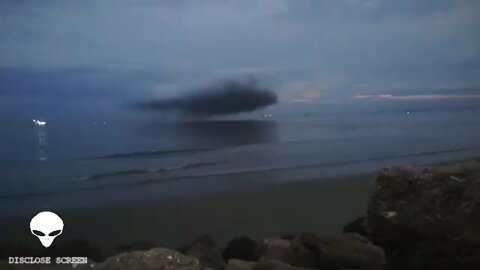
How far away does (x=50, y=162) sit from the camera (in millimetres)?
1909

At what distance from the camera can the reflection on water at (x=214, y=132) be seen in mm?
1950

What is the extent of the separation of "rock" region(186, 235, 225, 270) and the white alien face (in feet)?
1.59

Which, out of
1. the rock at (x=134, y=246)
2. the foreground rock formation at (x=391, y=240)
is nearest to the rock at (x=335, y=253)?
the foreground rock formation at (x=391, y=240)

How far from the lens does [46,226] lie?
191 cm

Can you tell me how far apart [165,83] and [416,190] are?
101 cm

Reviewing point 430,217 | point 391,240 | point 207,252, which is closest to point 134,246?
point 207,252

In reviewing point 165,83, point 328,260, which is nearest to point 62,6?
point 165,83

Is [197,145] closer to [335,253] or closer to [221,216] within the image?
[221,216]

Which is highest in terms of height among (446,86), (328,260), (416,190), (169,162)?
(446,86)

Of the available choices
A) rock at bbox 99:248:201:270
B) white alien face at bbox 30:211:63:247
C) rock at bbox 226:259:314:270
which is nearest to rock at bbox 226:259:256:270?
rock at bbox 226:259:314:270

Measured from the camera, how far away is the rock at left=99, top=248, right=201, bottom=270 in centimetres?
184

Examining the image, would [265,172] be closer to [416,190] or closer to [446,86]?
[416,190]

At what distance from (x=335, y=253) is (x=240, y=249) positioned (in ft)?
1.19

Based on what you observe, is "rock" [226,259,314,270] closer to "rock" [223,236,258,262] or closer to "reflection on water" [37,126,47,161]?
"rock" [223,236,258,262]
